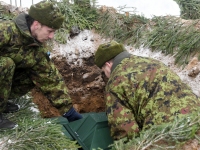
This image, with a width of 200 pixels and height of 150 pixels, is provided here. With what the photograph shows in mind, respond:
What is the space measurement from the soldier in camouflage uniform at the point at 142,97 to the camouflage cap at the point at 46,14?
724 mm

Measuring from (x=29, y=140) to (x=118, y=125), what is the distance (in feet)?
2.32

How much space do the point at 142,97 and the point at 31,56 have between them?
120cm

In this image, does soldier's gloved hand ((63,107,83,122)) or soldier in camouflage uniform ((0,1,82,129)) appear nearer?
soldier in camouflage uniform ((0,1,82,129))

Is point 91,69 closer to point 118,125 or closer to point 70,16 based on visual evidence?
point 70,16

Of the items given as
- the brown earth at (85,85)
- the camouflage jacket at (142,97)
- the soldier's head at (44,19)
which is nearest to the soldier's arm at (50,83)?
the soldier's head at (44,19)

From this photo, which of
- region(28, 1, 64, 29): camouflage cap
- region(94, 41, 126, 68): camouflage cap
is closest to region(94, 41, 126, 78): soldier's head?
region(94, 41, 126, 68): camouflage cap

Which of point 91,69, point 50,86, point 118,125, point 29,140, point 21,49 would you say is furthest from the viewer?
point 91,69

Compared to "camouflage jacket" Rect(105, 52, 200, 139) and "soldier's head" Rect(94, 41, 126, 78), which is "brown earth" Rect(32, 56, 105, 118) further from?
"camouflage jacket" Rect(105, 52, 200, 139)

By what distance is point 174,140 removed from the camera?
1583 millimetres

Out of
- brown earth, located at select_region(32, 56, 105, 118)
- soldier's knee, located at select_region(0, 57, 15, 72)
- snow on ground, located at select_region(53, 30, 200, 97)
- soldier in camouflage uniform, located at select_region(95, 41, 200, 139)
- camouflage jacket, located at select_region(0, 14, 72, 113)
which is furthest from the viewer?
brown earth, located at select_region(32, 56, 105, 118)

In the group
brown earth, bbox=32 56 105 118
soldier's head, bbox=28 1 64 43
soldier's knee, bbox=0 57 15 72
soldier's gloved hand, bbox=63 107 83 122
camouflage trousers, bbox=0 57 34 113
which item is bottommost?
brown earth, bbox=32 56 105 118

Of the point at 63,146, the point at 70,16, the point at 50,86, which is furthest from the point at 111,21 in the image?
the point at 63,146

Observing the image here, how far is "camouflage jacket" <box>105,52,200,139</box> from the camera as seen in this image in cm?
218

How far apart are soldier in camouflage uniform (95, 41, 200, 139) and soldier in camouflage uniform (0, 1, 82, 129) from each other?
A: 748 mm
